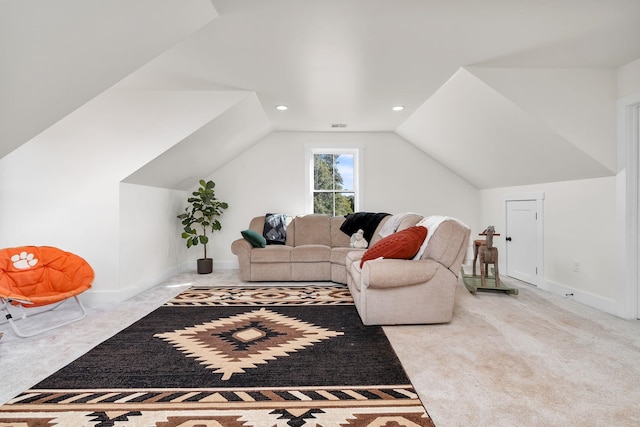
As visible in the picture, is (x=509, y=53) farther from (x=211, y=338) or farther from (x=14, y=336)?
(x=14, y=336)

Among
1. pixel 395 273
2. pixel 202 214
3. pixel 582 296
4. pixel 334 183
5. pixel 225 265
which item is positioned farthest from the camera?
pixel 334 183

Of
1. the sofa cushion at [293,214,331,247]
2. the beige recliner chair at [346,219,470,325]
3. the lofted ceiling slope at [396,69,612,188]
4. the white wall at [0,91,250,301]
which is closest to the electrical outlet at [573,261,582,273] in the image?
the lofted ceiling slope at [396,69,612,188]

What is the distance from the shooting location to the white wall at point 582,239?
314 cm

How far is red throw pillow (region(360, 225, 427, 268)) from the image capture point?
287 centimetres

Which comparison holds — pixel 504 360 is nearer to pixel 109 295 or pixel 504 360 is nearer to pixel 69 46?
pixel 69 46

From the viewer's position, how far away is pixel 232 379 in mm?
1906

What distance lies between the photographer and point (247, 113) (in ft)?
13.7

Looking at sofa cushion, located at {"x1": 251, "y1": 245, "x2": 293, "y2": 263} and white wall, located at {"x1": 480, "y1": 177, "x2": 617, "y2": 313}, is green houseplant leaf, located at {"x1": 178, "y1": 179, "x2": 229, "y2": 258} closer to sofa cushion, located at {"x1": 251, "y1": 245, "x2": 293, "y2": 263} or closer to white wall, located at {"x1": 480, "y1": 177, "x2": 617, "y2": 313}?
sofa cushion, located at {"x1": 251, "y1": 245, "x2": 293, "y2": 263}

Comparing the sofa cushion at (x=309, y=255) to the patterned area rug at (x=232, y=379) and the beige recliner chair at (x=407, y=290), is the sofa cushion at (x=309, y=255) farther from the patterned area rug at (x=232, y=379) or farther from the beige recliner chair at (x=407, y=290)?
the beige recliner chair at (x=407, y=290)

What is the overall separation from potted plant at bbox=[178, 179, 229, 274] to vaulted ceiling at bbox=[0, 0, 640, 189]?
0.34 metres

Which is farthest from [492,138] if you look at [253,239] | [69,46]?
[69,46]

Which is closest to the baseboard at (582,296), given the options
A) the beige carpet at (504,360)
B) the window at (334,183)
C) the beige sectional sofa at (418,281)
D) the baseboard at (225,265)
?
the beige carpet at (504,360)

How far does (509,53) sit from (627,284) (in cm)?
223

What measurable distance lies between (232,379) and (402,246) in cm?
166
